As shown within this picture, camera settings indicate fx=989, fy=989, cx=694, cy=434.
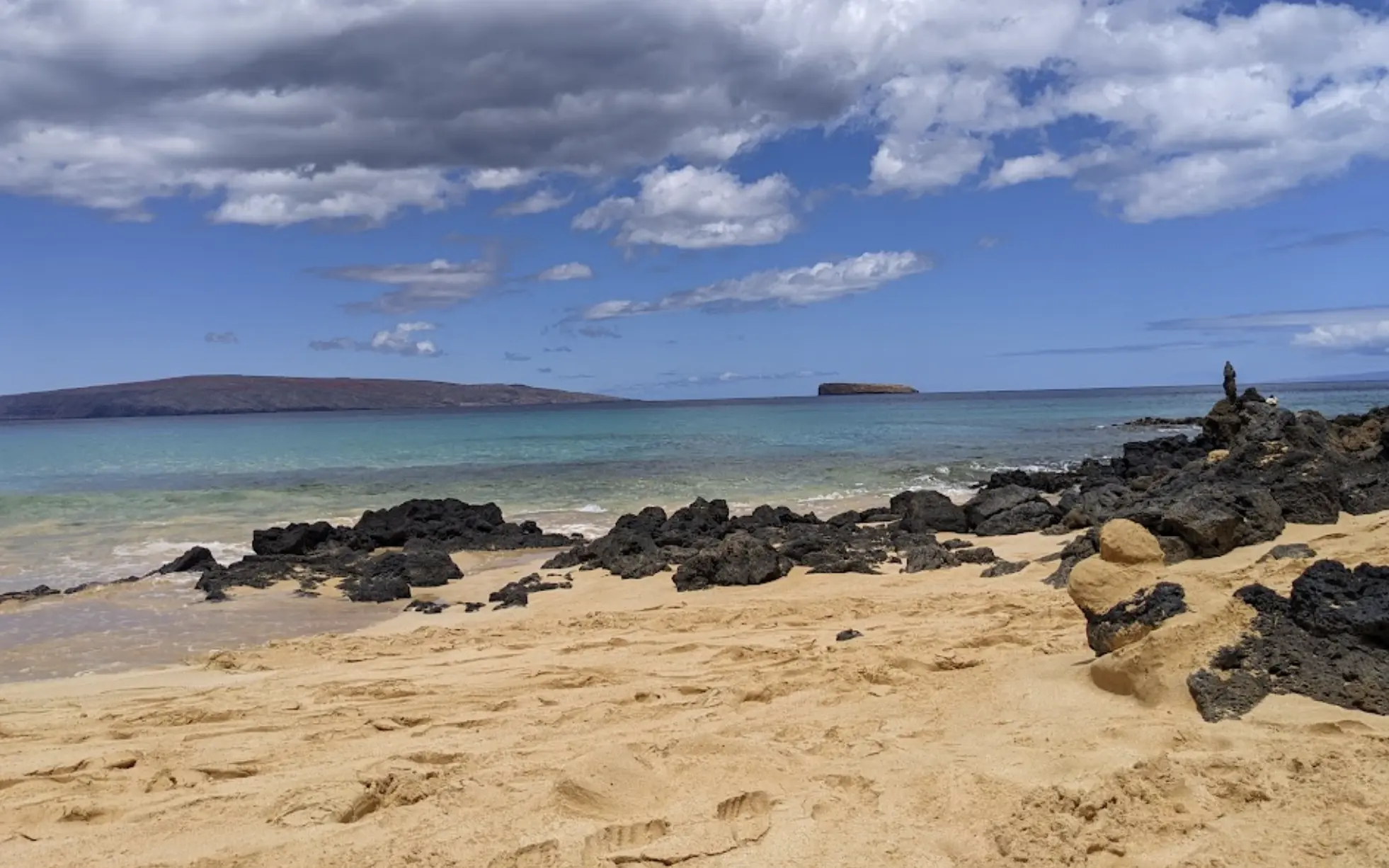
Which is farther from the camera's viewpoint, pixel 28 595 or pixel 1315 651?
pixel 28 595

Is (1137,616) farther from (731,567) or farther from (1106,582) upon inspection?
(731,567)

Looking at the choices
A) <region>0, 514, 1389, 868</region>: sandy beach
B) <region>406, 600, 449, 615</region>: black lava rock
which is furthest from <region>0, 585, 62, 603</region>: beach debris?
<region>0, 514, 1389, 868</region>: sandy beach

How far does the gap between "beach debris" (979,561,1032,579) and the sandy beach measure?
8.62 feet

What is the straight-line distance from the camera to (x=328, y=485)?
32.1 metres

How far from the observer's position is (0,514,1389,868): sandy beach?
3.93 metres

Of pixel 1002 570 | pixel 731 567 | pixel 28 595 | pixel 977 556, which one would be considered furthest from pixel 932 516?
pixel 28 595

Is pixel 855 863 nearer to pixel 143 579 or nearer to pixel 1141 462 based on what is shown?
pixel 143 579

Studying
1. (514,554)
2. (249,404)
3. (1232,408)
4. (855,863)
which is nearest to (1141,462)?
(1232,408)

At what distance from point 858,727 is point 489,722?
226cm

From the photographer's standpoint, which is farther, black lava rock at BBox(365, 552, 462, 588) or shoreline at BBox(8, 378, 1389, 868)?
black lava rock at BBox(365, 552, 462, 588)

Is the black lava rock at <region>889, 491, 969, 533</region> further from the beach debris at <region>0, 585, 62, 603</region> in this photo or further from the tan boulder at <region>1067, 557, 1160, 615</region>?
the beach debris at <region>0, 585, 62, 603</region>

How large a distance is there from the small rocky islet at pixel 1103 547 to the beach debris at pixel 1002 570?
4cm

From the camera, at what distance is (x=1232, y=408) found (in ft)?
69.2

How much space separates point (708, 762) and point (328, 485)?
2977cm
